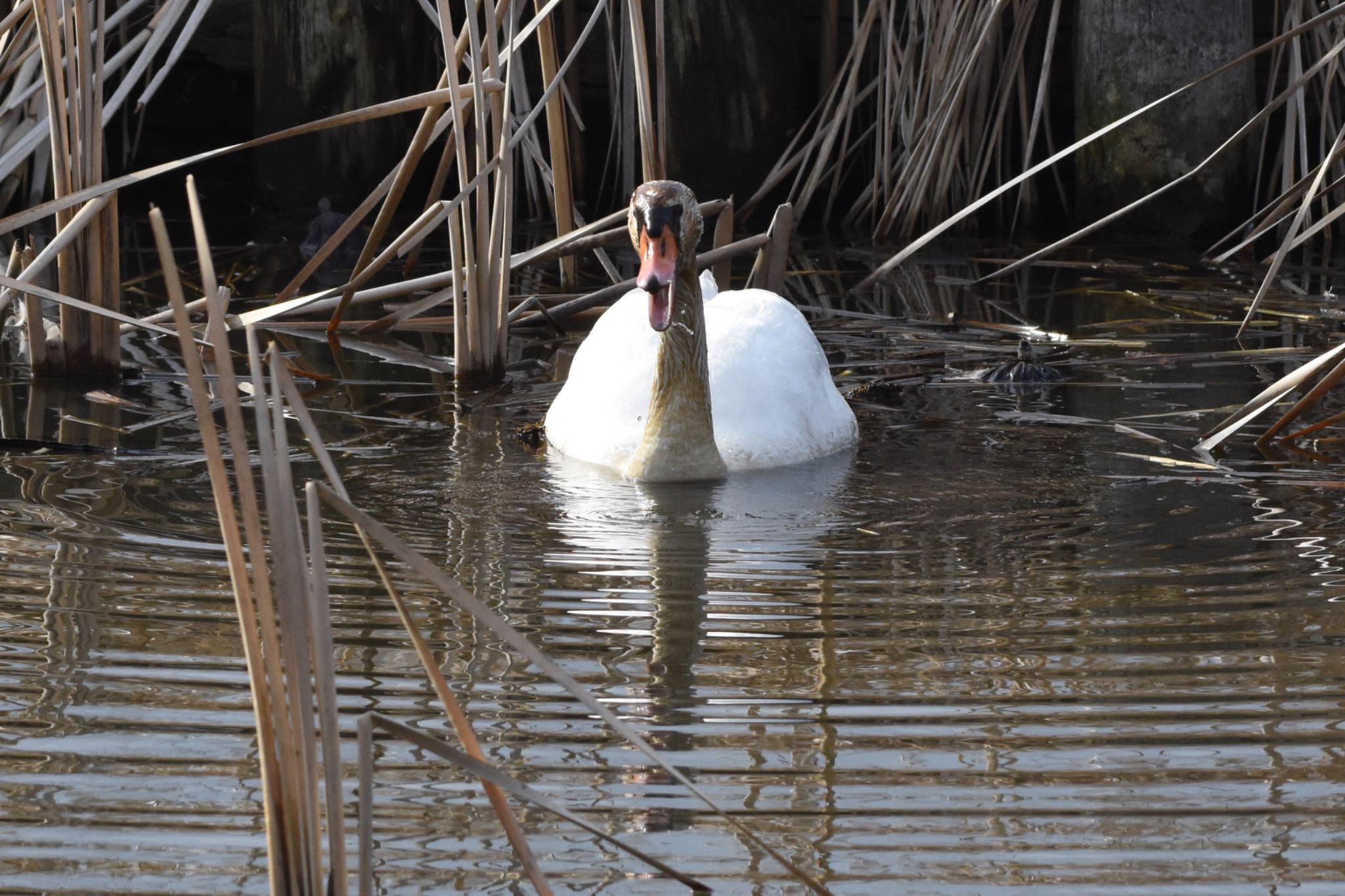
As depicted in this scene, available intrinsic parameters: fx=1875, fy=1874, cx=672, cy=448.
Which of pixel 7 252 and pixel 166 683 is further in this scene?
pixel 7 252

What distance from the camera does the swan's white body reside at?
5.03 meters

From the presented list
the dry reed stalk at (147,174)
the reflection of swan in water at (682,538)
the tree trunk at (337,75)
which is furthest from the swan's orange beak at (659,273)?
the tree trunk at (337,75)

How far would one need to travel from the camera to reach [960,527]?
13.6ft

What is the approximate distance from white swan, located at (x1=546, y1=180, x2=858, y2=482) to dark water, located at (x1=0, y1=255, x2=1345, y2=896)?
12 cm

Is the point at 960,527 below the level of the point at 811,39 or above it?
below

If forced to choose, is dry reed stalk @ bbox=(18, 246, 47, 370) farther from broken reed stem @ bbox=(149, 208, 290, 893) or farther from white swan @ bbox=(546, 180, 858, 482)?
broken reed stem @ bbox=(149, 208, 290, 893)

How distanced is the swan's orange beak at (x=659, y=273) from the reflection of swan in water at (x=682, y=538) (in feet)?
1.48

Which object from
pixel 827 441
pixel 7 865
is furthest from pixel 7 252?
pixel 7 865

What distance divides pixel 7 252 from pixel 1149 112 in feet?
17.4

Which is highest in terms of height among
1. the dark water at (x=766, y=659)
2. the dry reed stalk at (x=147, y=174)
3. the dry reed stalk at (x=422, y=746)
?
the dry reed stalk at (x=147, y=174)

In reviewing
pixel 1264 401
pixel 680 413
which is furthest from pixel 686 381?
pixel 1264 401

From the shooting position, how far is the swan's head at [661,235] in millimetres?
4438

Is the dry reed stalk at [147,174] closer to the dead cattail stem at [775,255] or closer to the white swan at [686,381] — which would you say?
the white swan at [686,381]

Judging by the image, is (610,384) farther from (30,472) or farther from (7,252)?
(7,252)
